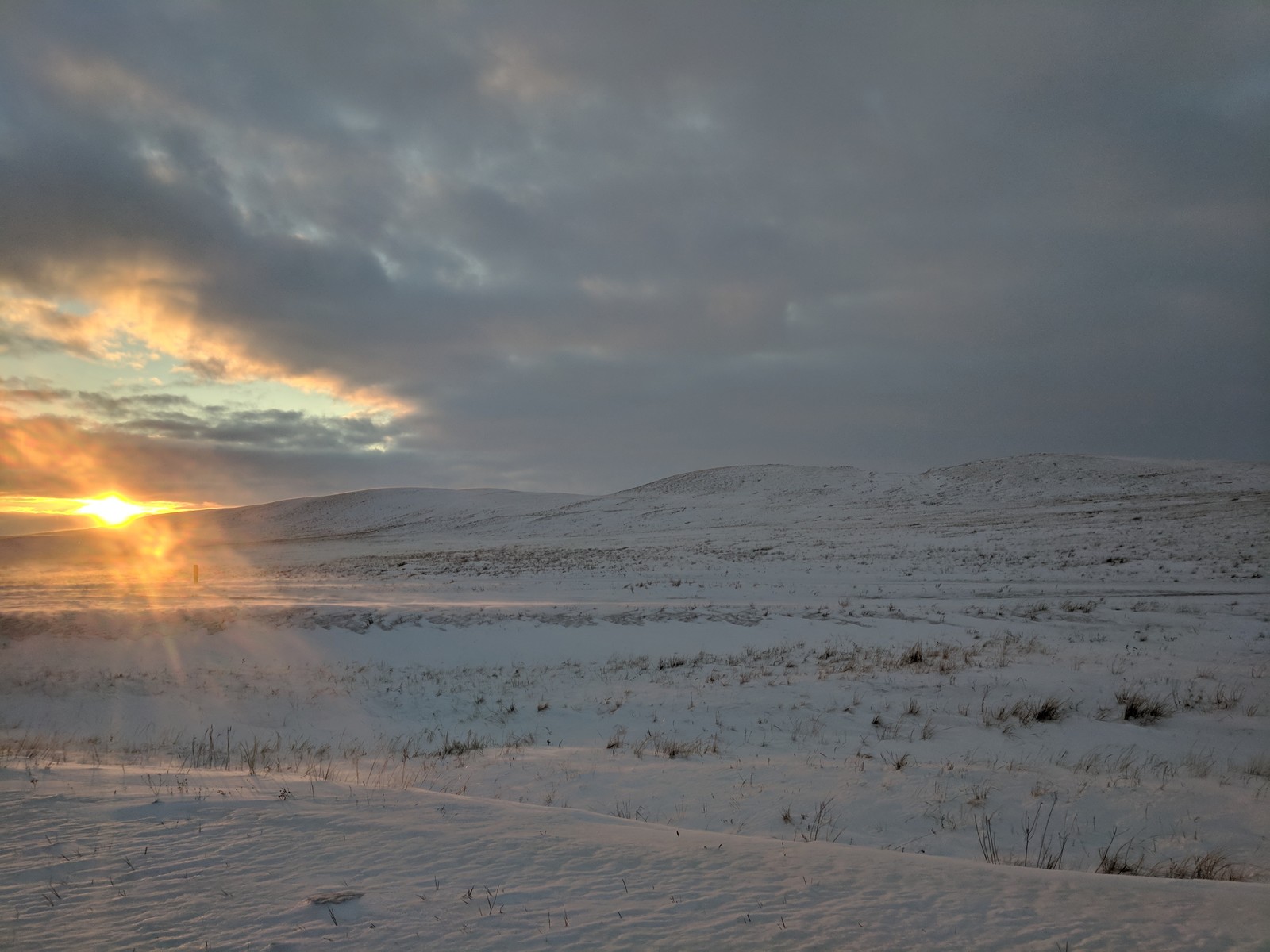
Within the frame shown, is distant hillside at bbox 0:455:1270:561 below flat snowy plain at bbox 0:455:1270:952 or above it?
above

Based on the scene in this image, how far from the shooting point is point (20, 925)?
10.5 feet

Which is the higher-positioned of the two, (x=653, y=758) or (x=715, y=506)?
(x=715, y=506)

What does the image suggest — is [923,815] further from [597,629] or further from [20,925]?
[597,629]

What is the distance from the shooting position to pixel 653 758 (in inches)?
303

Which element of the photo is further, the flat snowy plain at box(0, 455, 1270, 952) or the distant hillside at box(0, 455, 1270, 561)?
the distant hillside at box(0, 455, 1270, 561)

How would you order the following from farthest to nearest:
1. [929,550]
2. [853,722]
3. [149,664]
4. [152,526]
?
[152,526] < [929,550] < [149,664] < [853,722]

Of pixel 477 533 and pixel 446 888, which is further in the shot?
pixel 477 533

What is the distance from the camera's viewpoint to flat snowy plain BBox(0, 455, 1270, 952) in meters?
3.30

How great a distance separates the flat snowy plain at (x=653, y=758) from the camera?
3297 millimetres

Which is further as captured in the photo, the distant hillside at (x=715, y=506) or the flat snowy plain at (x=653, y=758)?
the distant hillside at (x=715, y=506)

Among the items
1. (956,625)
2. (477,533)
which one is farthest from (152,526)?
(956,625)

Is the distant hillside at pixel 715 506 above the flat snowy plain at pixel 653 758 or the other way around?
above

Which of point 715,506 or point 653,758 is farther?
point 715,506

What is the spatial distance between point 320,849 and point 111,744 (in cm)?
797
